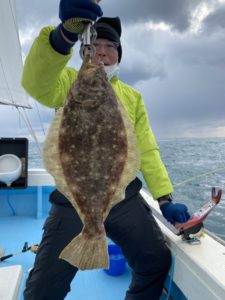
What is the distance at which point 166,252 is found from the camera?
2.14 metres

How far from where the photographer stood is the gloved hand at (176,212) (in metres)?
2.15

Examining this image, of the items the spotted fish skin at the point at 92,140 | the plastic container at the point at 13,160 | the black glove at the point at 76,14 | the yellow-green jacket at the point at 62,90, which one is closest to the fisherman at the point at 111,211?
the yellow-green jacket at the point at 62,90

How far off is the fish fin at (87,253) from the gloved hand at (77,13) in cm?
101

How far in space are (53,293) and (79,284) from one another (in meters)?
1.08

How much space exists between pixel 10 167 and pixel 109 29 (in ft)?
9.37

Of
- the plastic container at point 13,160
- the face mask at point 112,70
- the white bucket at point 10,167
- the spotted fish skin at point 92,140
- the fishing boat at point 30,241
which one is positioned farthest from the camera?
the plastic container at point 13,160

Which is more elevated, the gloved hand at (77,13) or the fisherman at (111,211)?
the gloved hand at (77,13)

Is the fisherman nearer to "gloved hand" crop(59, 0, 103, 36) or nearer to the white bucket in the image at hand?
"gloved hand" crop(59, 0, 103, 36)

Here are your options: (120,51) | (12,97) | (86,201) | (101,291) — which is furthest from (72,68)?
(12,97)

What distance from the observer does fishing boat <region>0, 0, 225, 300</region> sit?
1885mm

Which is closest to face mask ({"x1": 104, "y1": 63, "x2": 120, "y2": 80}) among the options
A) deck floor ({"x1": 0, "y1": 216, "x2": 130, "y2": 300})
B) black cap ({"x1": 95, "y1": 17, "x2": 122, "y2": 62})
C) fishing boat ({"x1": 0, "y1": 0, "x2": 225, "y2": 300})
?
black cap ({"x1": 95, "y1": 17, "x2": 122, "y2": 62})

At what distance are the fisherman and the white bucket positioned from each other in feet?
7.47

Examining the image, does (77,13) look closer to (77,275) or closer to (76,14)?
(76,14)

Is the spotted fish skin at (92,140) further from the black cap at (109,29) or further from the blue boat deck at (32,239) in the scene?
the blue boat deck at (32,239)
